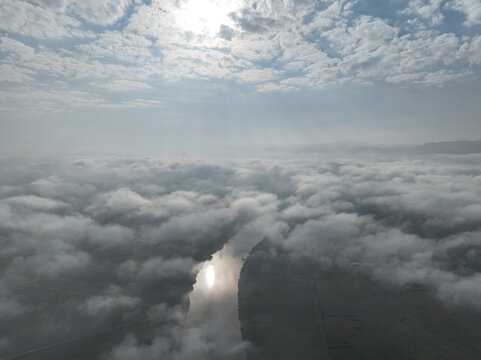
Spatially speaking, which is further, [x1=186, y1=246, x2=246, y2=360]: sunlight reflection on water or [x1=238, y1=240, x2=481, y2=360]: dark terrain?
[x1=186, y1=246, x2=246, y2=360]: sunlight reflection on water

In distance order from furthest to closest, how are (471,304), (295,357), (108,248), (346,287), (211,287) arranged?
(108,248), (211,287), (346,287), (471,304), (295,357)

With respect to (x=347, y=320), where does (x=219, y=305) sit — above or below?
below

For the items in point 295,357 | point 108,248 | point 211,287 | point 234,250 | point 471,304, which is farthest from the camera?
point 234,250

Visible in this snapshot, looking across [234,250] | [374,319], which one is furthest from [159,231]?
[374,319]

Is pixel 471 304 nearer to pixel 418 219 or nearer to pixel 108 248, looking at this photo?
pixel 418 219

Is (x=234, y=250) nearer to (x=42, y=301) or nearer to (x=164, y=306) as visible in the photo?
(x=164, y=306)

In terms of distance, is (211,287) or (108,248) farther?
(108,248)

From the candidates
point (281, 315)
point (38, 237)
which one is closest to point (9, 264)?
point (38, 237)

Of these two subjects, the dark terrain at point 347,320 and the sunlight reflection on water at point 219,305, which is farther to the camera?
the sunlight reflection on water at point 219,305

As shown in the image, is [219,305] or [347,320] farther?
[219,305]

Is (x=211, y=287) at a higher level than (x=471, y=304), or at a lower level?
lower
